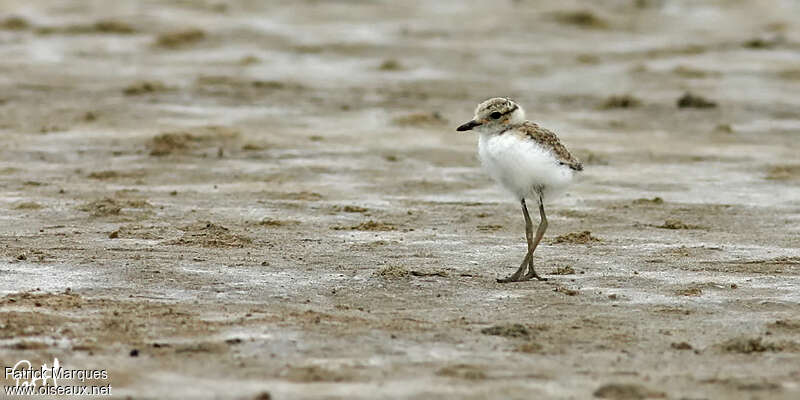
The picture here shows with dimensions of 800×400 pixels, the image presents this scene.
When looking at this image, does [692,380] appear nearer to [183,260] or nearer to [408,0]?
[183,260]

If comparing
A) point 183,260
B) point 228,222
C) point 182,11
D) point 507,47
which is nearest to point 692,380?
point 183,260

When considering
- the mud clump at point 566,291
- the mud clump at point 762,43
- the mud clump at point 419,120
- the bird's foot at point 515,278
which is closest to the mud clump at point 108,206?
the bird's foot at point 515,278

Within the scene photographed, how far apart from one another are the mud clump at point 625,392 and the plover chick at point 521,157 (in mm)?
2382

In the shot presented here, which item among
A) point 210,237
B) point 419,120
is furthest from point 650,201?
point 419,120

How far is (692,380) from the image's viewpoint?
18.1ft

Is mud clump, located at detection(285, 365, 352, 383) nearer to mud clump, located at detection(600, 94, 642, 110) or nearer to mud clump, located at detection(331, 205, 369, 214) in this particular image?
mud clump, located at detection(331, 205, 369, 214)

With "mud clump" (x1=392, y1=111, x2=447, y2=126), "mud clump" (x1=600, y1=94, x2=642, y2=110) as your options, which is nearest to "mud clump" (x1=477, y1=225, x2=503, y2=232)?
"mud clump" (x1=392, y1=111, x2=447, y2=126)

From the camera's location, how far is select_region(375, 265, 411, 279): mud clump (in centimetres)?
770

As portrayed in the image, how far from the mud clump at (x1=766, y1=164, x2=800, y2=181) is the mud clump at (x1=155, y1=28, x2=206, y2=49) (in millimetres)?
9743

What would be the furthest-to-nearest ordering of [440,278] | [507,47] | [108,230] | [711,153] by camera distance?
1. [507,47]
2. [711,153]
3. [108,230]
4. [440,278]

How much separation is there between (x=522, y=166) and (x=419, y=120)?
675cm

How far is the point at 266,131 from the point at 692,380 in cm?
857

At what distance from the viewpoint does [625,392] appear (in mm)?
5246

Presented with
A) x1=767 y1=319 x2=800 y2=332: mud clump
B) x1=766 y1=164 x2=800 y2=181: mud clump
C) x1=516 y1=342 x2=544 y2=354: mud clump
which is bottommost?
x1=766 y1=164 x2=800 y2=181: mud clump
